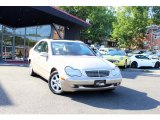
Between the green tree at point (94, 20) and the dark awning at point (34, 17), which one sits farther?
the green tree at point (94, 20)

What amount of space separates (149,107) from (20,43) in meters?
17.9

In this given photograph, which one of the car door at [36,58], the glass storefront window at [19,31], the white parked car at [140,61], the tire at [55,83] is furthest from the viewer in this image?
the glass storefront window at [19,31]

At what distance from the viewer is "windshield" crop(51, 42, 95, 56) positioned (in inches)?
373

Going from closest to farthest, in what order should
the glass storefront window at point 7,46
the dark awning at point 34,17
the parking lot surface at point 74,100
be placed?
the parking lot surface at point 74,100 → the dark awning at point 34,17 → the glass storefront window at point 7,46

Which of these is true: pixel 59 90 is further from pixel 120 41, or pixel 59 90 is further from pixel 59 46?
pixel 120 41

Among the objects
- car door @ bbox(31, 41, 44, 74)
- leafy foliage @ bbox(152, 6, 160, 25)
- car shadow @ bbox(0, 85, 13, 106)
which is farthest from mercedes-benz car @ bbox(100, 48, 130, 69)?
leafy foliage @ bbox(152, 6, 160, 25)

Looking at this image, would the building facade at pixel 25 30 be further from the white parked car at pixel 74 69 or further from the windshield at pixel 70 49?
the white parked car at pixel 74 69

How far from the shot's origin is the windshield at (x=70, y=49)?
373 inches

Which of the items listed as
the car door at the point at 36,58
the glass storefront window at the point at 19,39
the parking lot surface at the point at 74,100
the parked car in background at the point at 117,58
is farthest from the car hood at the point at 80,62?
the glass storefront window at the point at 19,39

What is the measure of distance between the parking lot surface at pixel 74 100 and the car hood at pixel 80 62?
827 millimetres

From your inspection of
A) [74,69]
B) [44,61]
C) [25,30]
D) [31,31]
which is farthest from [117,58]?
[74,69]

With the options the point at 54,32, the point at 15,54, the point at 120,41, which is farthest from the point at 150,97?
the point at 120,41

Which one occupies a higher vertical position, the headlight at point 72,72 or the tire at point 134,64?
the headlight at point 72,72

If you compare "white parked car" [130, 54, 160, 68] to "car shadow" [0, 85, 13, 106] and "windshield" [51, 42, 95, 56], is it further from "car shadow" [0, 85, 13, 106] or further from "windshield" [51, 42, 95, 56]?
"car shadow" [0, 85, 13, 106]
